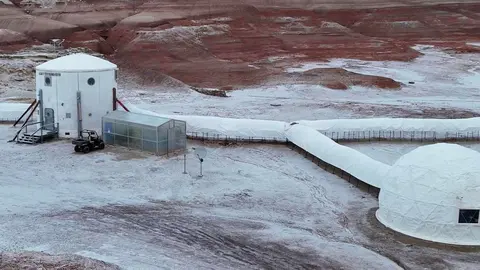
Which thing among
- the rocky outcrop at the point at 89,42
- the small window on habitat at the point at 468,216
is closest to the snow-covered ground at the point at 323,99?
the rocky outcrop at the point at 89,42

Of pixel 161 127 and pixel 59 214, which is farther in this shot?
pixel 161 127

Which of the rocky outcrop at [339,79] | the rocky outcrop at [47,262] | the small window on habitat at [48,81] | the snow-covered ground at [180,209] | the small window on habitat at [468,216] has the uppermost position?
the small window on habitat at [48,81]


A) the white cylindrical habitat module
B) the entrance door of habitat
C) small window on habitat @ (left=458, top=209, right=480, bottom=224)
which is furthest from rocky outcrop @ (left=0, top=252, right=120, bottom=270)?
the entrance door of habitat

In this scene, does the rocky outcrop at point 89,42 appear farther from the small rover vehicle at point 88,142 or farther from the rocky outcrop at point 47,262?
the rocky outcrop at point 47,262

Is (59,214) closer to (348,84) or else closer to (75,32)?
(348,84)

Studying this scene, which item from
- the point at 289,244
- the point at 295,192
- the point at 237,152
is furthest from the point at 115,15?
the point at 289,244

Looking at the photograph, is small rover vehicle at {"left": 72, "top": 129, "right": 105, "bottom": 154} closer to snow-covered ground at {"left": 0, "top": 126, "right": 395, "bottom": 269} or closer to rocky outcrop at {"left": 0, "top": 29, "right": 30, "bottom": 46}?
snow-covered ground at {"left": 0, "top": 126, "right": 395, "bottom": 269}
